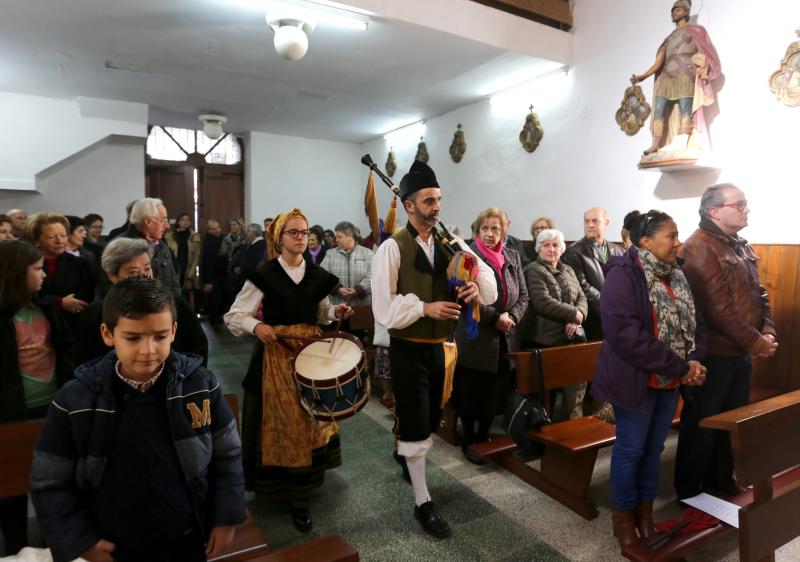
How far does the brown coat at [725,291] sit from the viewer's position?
2586 mm

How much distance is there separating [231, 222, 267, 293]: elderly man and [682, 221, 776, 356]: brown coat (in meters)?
4.37

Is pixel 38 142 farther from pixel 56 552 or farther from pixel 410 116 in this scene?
pixel 56 552

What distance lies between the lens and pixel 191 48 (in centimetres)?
590

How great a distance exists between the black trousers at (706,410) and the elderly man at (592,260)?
1.31 meters

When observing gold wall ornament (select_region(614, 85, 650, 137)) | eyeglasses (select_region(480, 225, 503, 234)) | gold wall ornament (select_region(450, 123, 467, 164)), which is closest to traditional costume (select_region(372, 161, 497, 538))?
eyeglasses (select_region(480, 225, 503, 234))

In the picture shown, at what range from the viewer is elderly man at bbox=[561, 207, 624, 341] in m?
4.07

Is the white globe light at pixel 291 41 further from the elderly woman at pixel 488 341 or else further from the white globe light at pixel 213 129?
the white globe light at pixel 213 129

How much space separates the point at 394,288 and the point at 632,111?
416 centimetres

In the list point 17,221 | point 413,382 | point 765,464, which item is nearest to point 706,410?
point 765,464

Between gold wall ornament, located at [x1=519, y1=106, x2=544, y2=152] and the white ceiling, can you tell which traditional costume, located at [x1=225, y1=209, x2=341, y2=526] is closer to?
the white ceiling

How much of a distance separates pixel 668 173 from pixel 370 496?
4.20 meters

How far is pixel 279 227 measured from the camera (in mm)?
2684

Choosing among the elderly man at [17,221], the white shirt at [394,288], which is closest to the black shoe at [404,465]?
the white shirt at [394,288]

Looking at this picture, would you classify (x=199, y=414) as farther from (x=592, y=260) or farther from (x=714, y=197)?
(x=592, y=260)
